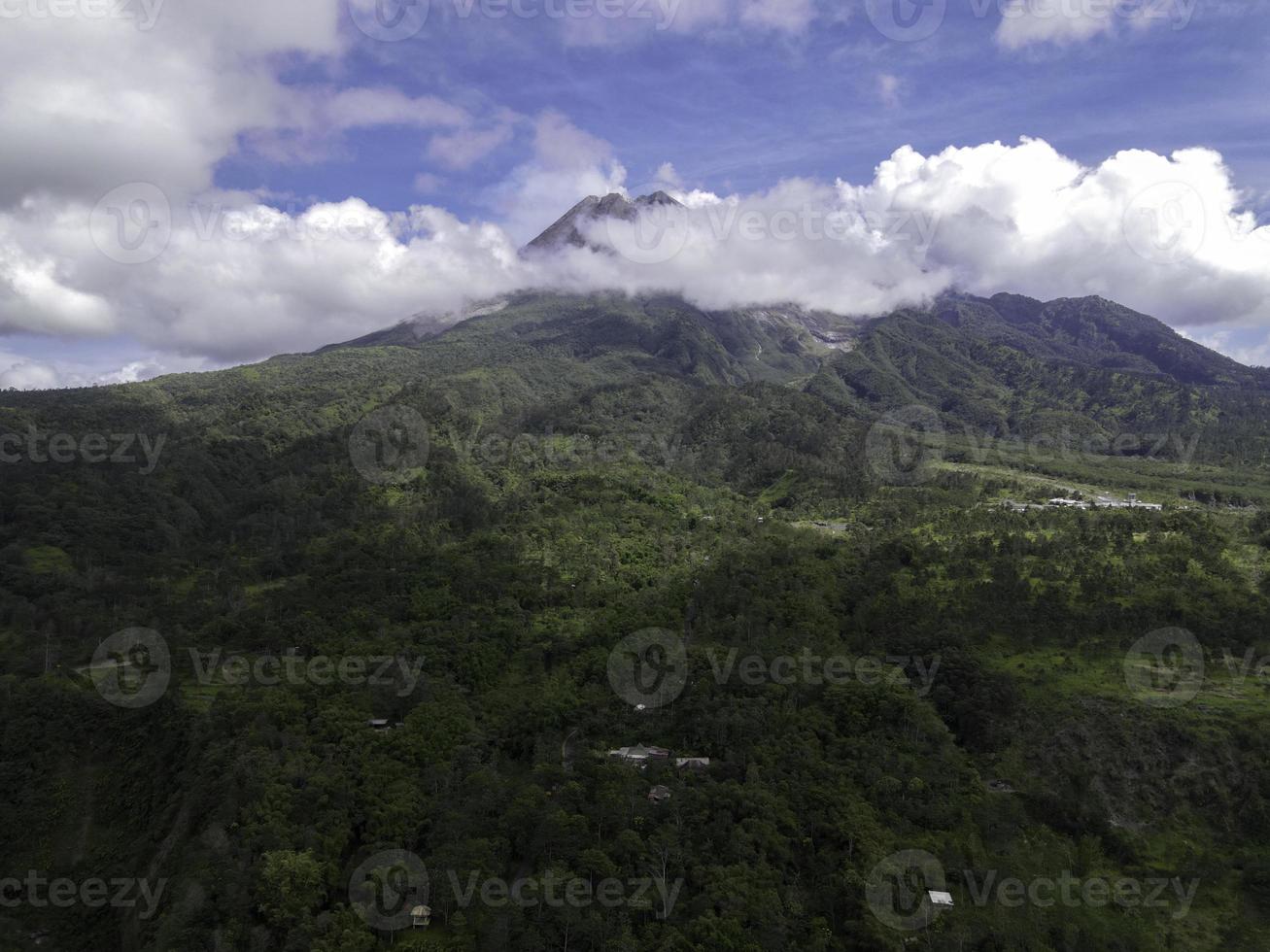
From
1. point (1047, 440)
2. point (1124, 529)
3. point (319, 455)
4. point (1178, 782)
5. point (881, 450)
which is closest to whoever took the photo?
point (1178, 782)

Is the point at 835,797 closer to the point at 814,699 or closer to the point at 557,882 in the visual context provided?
the point at 814,699

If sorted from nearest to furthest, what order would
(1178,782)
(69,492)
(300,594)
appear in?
(1178,782), (300,594), (69,492)

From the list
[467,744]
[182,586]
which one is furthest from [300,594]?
[467,744]
